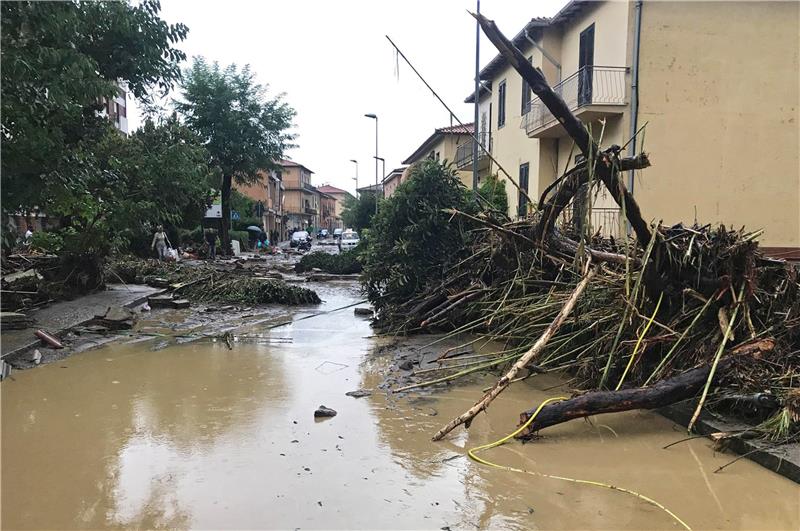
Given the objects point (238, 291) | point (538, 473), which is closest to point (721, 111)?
point (238, 291)

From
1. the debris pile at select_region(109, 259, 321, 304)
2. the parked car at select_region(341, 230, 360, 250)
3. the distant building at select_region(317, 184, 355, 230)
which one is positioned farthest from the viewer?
the distant building at select_region(317, 184, 355, 230)

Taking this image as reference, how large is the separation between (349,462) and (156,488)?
4.61ft

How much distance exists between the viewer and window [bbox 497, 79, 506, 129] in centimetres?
2386

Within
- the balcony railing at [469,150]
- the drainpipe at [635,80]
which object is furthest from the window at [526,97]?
the drainpipe at [635,80]

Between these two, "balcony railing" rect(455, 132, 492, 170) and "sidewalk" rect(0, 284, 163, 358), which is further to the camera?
"balcony railing" rect(455, 132, 492, 170)

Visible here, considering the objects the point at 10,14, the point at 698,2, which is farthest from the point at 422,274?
the point at 698,2

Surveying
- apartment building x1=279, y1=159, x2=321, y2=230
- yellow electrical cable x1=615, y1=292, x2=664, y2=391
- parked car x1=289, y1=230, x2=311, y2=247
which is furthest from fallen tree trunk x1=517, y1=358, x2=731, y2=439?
apartment building x1=279, y1=159, x2=321, y2=230

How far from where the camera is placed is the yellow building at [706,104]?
15539 mm

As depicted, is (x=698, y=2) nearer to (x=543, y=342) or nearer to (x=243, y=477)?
(x=543, y=342)

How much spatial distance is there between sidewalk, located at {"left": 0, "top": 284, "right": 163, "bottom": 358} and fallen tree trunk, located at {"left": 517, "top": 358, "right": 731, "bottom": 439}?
270 inches

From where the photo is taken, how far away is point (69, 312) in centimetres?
1064

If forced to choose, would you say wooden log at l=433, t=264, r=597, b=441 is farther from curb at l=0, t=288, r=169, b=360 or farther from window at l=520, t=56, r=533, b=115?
window at l=520, t=56, r=533, b=115

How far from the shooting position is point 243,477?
4102mm

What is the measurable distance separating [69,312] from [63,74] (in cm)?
589
